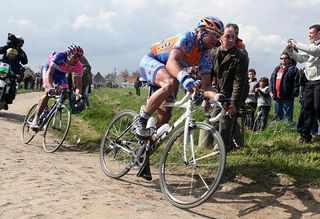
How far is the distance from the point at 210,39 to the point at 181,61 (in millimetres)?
461

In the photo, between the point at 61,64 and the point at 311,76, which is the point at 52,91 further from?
the point at 311,76

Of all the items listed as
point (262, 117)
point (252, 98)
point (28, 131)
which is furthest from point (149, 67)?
point (252, 98)

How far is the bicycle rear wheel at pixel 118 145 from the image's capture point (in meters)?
6.01

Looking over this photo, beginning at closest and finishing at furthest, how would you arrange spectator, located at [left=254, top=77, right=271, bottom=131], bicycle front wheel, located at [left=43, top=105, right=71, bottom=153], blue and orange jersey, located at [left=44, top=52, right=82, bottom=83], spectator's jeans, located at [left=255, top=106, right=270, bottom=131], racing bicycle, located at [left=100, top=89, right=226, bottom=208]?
1. racing bicycle, located at [left=100, top=89, right=226, bottom=208]
2. bicycle front wheel, located at [left=43, top=105, right=71, bottom=153]
3. blue and orange jersey, located at [left=44, top=52, right=82, bottom=83]
4. spectator's jeans, located at [left=255, top=106, right=270, bottom=131]
5. spectator, located at [left=254, top=77, right=271, bottom=131]

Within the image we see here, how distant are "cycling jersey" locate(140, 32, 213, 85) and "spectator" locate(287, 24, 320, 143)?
87.9 inches

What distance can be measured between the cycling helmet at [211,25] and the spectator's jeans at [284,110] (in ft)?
16.4

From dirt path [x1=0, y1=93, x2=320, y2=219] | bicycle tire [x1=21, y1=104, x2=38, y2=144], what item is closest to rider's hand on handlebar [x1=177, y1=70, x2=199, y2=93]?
dirt path [x1=0, y1=93, x2=320, y2=219]

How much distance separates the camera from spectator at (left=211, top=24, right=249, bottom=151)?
21.3 feet

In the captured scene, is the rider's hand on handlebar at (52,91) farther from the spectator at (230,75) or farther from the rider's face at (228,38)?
the rider's face at (228,38)

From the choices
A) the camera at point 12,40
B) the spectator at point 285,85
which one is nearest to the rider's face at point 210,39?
the spectator at point 285,85

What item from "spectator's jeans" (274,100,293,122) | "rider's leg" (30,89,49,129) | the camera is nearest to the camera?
"rider's leg" (30,89,49,129)

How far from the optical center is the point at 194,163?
470 cm

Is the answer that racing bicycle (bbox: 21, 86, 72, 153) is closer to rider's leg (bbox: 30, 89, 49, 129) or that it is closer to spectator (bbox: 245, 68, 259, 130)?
rider's leg (bbox: 30, 89, 49, 129)

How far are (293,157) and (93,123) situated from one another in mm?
6614
